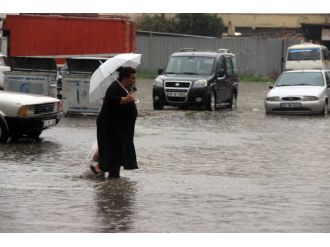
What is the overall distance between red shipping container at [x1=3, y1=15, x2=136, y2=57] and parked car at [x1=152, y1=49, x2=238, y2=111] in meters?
7.79

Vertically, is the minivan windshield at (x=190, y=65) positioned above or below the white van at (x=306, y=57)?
above

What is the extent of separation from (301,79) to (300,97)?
Result: 175cm

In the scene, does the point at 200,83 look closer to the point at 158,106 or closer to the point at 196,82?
the point at 196,82

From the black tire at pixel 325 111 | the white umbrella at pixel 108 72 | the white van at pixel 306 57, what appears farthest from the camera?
the white van at pixel 306 57

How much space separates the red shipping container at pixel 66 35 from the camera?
1431 inches

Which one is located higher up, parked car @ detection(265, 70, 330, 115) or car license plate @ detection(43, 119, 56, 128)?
car license plate @ detection(43, 119, 56, 128)

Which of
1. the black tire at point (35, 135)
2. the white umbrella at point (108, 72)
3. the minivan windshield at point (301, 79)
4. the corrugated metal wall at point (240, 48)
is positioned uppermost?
the white umbrella at point (108, 72)

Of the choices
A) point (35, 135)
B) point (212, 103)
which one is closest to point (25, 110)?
point (35, 135)

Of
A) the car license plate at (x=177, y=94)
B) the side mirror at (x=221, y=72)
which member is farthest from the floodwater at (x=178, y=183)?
the side mirror at (x=221, y=72)

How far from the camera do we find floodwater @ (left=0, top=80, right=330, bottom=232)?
1017 centimetres

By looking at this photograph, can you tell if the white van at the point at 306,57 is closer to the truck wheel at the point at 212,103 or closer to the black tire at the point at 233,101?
the black tire at the point at 233,101

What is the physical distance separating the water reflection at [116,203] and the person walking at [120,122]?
1.09ft

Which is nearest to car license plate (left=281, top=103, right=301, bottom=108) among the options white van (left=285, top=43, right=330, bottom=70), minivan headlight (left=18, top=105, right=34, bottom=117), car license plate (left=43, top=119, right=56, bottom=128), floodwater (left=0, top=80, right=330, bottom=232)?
floodwater (left=0, top=80, right=330, bottom=232)

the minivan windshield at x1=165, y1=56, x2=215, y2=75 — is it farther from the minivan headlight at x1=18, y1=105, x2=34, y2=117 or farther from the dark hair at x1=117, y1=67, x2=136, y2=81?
the dark hair at x1=117, y1=67, x2=136, y2=81
